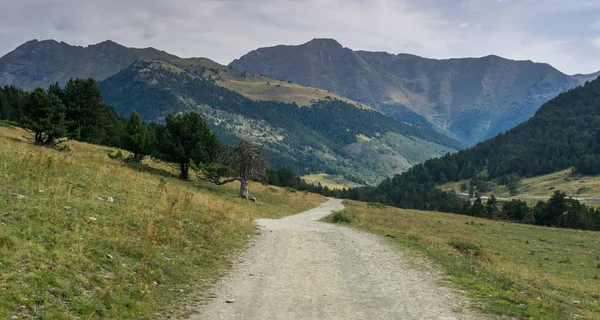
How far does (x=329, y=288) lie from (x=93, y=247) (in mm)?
7701

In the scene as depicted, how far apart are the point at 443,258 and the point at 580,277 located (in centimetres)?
1224

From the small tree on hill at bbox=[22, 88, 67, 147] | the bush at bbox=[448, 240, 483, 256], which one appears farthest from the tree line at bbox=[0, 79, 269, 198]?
the bush at bbox=[448, 240, 483, 256]

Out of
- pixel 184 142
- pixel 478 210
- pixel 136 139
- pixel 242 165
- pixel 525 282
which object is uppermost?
pixel 184 142

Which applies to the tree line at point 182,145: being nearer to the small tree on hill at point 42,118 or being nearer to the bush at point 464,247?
the small tree on hill at point 42,118

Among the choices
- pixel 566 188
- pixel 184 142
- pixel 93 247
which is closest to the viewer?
pixel 93 247

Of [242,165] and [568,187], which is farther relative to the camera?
[568,187]

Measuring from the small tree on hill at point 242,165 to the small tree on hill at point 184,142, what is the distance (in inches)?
96.7

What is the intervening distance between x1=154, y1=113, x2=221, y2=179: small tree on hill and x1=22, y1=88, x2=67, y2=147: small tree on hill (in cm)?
1149

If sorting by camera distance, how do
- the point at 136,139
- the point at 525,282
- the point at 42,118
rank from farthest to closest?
the point at 136,139, the point at 42,118, the point at 525,282

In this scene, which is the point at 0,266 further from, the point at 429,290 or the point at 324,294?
the point at 429,290

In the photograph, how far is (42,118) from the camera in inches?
1651

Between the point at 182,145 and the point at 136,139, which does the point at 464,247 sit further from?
the point at 136,139

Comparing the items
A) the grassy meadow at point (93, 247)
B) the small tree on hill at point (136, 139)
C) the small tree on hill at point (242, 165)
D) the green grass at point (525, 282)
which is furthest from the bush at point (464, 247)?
the small tree on hill at point (136, 139)

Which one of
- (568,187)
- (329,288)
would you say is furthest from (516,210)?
(568,187)
